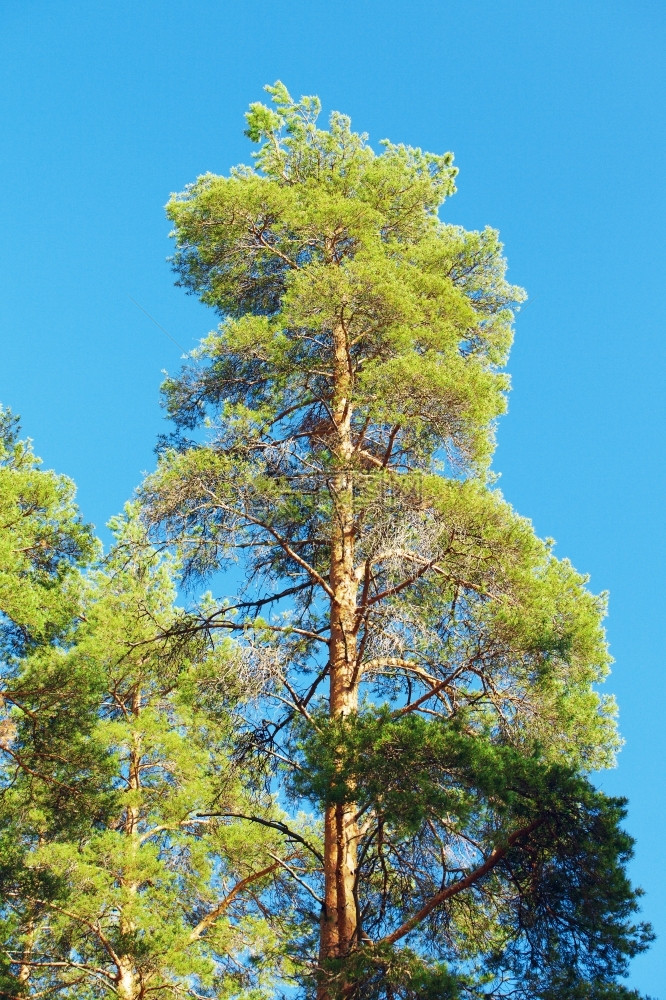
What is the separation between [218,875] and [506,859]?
25.5ft

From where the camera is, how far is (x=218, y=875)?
13.9m

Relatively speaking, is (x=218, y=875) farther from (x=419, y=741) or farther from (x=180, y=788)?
(x=419, y=741)

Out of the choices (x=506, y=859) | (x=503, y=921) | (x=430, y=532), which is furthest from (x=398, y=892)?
(x=430, y=532)

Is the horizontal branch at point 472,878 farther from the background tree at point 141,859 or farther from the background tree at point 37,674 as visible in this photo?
the background tree at point 37,674

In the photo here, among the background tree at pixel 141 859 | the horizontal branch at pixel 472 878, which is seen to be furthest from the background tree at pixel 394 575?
the background tree at pixel 141 859

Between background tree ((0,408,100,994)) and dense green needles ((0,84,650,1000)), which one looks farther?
background tree ((0,408,100,994))

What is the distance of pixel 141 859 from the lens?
13.0 m

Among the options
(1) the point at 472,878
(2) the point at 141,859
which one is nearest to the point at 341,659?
(1) the point at 472,878

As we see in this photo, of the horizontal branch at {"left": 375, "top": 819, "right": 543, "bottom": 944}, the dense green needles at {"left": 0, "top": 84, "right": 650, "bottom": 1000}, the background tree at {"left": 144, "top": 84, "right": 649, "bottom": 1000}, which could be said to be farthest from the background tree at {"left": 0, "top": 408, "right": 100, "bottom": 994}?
the horizontal branch at {"left": 375, "top": 819, "right": 543, "bottom": 944}

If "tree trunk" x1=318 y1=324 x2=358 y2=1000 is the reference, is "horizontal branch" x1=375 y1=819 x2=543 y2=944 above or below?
below

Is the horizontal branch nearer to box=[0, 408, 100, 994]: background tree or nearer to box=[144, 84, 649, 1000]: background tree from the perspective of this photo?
box=[144, 84, 649, 1000]: background tree

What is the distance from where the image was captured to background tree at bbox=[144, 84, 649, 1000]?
7.05m

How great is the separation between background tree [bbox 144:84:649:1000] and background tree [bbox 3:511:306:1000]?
1.44 metres

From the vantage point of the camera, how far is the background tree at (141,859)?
11.4 m
